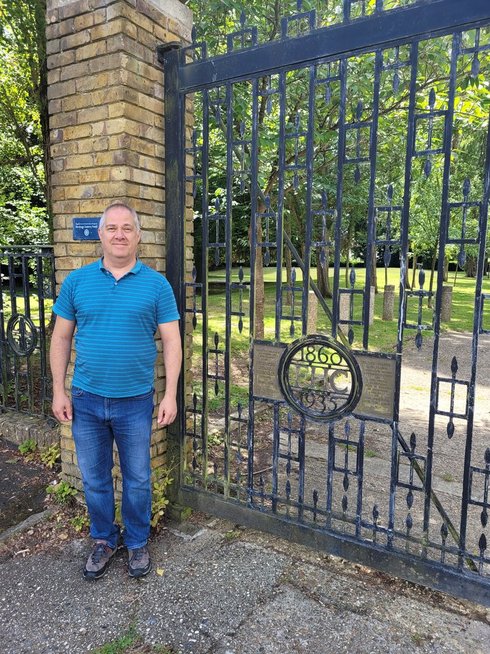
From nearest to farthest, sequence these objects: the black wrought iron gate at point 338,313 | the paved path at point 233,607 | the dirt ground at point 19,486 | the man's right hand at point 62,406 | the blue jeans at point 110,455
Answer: the paved path at point 233,607 → the black wrought iron gate at point 338,313 → the blue jeans at point 110,455 → the man's right hand at point 62,406 → the dirt ground at point 19,486

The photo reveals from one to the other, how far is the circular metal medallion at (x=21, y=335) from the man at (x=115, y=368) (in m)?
1.93

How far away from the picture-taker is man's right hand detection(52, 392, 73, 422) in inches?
108

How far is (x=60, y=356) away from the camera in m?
2.69

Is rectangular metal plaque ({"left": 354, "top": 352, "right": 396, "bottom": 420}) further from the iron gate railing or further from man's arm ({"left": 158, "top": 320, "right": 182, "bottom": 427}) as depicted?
the iron gate railing

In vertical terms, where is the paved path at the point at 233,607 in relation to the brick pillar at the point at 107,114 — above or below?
below

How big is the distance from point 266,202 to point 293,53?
2.48 ft

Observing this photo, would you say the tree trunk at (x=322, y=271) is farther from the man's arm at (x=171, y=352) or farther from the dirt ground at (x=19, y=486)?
the dirt ground at (x=19, y=486)

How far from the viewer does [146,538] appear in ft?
9.15

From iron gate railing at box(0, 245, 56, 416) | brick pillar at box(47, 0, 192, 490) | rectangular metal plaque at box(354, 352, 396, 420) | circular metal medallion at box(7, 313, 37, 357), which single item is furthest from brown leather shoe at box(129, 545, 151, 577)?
circular metal medallion at box(7, 313, 37, 357)

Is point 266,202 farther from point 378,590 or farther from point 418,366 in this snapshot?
point 418,366

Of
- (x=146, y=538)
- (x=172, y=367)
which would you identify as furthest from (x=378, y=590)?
(x=172, y=367)

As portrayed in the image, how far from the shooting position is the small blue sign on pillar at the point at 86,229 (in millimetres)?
2961

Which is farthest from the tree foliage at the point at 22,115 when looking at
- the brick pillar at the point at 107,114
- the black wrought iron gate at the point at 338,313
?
the black wrought iron gate at the point at 338,313

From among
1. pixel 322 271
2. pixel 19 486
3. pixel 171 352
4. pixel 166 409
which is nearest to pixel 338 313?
pixel 171 352
